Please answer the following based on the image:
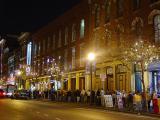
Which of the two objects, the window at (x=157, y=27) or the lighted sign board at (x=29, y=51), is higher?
the lighted sign board at (x=29, y=51)

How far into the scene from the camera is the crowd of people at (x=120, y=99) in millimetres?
31497

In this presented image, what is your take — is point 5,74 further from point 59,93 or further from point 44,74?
point 59,93

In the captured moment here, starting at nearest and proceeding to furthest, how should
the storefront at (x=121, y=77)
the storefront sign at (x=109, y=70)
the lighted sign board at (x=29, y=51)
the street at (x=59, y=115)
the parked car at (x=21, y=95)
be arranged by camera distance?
1. the street at (x=59, y=115)
2. the storefront at (x=121, y=77)
3. the storefront sign at (x=109, y=70)
4. the parked car at (x=21, y=95)
5. the lighted sign board at (x=29, y=51)

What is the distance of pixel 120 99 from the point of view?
35.3 m

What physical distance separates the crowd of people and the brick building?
238 centimetres

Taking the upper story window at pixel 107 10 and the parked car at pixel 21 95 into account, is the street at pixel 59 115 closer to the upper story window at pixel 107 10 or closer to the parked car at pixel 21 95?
the upper story window at pixel 107 10

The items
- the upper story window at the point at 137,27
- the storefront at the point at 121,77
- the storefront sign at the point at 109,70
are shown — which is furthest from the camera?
the storefront sign at the point at 109,70

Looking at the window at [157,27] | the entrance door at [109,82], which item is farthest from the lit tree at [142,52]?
the entrance door at [109,82]

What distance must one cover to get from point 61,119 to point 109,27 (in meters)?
26.9

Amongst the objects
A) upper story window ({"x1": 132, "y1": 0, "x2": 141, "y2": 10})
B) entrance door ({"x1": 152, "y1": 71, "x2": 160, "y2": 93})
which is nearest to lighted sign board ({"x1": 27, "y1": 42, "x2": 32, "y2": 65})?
upper story window ({"x1": 132, "y1": 0, "x2": 141, "y2": 10})

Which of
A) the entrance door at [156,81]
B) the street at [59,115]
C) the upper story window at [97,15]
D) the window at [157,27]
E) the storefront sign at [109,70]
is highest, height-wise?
the upper story window at [97,15]

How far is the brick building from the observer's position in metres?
39.3

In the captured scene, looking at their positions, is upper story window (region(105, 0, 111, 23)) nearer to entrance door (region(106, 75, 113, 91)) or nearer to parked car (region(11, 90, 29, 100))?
entrance door (region(106, 75, 113, 91))

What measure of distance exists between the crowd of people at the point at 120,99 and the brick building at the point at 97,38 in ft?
7.81
